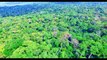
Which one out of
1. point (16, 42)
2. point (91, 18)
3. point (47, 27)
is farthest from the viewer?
point (91, 18)

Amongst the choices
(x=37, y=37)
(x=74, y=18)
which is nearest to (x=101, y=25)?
(x=74, y=18)

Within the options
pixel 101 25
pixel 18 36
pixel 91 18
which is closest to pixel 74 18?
pixel 91 18

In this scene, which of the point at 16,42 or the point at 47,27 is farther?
the point at 47,27

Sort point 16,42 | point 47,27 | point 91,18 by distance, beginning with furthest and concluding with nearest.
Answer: point 91,18 → point 47,27 → point 16,42

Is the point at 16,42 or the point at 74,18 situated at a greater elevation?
the point at 74,18

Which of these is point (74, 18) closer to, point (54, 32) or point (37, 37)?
point (54, 32)

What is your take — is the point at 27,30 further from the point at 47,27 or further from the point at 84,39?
the point at 84,39
